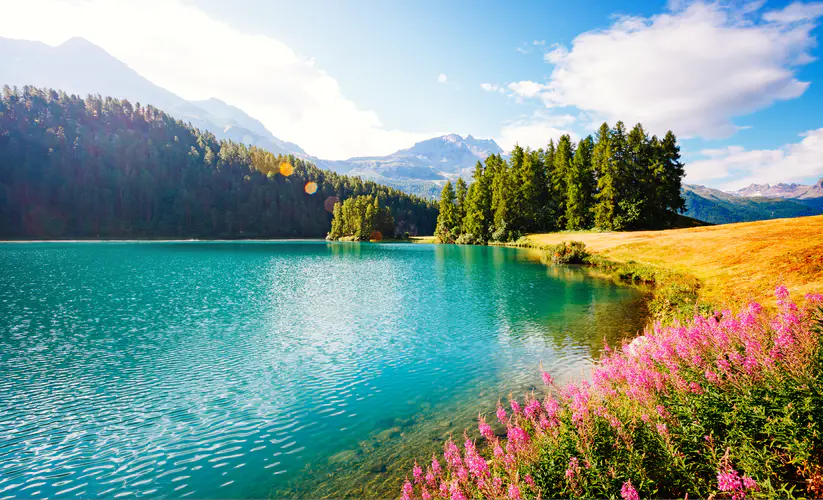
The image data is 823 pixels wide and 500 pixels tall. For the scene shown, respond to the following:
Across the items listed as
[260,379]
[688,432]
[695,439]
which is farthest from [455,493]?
[260,379]

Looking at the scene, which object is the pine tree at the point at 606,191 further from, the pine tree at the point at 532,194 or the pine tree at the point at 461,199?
the pine tree at the point at 461,199

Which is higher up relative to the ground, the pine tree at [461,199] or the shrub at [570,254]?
the pine tree at [461,199]

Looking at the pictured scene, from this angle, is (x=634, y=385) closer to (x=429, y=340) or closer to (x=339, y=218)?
(x=429, y=340)

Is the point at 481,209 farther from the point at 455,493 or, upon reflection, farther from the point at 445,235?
the point at 455,493

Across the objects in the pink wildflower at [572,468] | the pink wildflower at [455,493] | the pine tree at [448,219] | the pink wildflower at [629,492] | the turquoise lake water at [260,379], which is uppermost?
the pine tree at [448,219]

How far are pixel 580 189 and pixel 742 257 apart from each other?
61809mm

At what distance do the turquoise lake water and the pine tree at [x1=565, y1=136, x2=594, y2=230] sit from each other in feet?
216

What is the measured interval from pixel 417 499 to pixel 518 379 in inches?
344

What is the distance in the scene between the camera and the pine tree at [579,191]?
9569 centimetres

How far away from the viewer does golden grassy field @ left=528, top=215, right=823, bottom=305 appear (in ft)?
85.3

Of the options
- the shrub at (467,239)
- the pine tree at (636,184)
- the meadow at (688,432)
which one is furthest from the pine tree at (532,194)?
the meadow at (688,432)

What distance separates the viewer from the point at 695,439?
6.52m

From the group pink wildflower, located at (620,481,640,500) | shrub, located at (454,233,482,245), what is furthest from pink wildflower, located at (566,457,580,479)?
shrub, located at (454,233,482,245)

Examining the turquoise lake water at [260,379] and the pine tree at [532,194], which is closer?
the turquoise lake water at [260,379]
